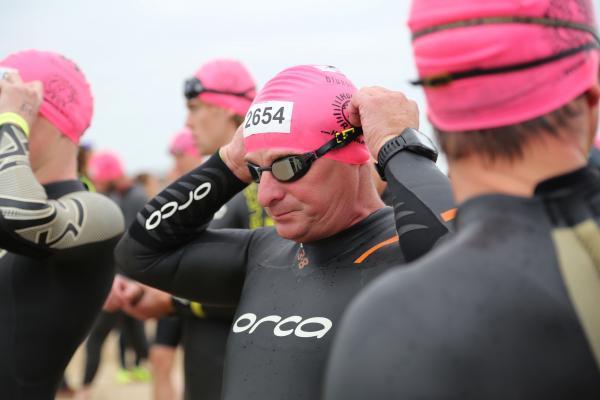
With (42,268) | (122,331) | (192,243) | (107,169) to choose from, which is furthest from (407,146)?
(107,169)

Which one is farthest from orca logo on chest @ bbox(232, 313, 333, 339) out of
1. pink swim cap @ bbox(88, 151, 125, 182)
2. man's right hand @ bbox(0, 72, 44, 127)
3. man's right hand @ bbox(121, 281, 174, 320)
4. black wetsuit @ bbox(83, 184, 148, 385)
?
pink swim cap @ bbox(88, 151, 125, 182)

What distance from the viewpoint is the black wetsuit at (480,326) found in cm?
104

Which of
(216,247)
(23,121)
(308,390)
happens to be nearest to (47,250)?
(23,121)

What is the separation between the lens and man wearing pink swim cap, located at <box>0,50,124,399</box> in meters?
2.99

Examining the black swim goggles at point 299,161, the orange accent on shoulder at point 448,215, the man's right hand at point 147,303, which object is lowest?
the man's right hand at point 147,303

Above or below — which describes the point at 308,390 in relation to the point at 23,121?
below

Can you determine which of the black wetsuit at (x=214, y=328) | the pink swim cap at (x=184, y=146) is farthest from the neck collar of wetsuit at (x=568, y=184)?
the pink swim cap at (x=184, y=146)

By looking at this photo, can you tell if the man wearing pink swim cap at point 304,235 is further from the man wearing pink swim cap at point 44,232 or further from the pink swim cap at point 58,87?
the pink swim cap at point 58,87

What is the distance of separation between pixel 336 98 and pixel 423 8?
114 cm

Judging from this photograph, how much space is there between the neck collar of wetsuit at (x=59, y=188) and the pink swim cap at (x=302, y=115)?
1.21m

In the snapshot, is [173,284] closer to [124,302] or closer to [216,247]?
[216,247]

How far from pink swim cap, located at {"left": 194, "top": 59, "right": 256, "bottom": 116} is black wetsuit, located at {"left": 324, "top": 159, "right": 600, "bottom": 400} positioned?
4003mm

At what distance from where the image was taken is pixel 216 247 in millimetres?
2836

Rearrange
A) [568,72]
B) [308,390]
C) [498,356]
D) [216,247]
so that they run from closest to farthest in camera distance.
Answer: [498,356], [568,72], [308,390], [216,247]
